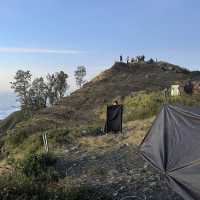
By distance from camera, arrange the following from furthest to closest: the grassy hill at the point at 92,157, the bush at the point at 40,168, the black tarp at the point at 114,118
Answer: the black tarp at the point at 114,118 → the bush at the point at 40,168 → the grassy hill at the point at 92,157

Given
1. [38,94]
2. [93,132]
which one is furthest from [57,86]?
[93,132]

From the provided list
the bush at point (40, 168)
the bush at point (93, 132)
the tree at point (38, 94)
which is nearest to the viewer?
the bush at point (40, 168)

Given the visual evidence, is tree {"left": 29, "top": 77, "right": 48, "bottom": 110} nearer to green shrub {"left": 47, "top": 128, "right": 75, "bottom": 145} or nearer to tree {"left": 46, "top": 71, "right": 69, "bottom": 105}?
tree {"left": 46, "top": 71, "right": 69, "bottom": 105}

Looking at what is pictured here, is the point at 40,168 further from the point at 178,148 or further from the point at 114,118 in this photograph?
the point at 178,148

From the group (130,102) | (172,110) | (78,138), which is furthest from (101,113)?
(172,110)

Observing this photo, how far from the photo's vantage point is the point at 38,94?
71.8 metres

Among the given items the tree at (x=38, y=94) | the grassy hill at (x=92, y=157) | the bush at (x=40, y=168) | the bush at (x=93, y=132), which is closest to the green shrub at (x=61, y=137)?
the grassy hill at (x=92, y=157)

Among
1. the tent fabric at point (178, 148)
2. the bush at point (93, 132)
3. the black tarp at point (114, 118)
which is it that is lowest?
the bush at point (93, 132)

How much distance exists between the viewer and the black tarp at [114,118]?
24328mm

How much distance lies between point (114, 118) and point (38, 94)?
4835 centimetres

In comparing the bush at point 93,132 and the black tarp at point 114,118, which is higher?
the black tarp at point 114,118

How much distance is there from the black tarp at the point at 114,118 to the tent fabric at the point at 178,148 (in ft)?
52.3

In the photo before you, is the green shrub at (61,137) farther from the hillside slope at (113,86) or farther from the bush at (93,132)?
the hillside slope at (113,86)

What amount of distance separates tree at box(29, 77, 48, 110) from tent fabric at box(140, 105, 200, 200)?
6035 cm
